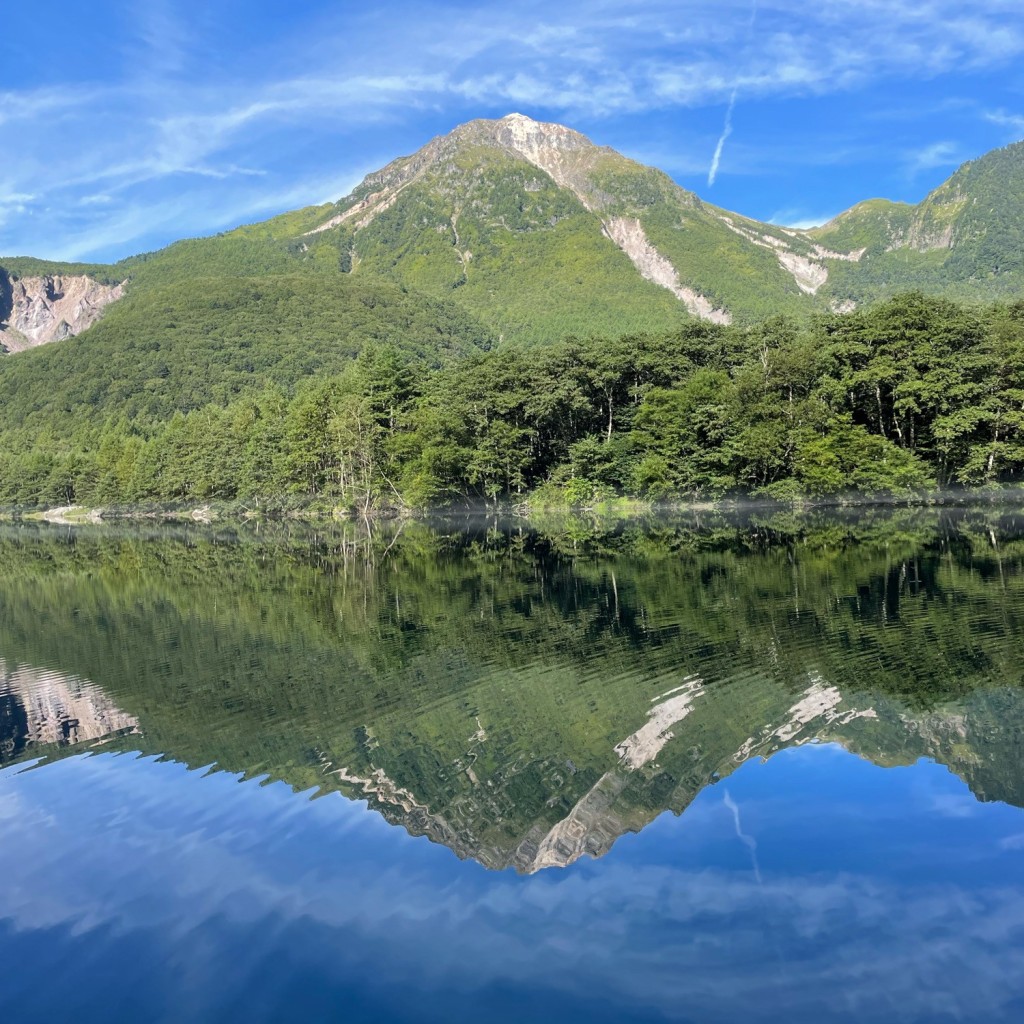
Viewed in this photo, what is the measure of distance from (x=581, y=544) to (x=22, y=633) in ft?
74.2

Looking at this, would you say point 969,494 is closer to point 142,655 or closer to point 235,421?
point 142,655

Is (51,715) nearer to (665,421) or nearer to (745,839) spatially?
(745,839)

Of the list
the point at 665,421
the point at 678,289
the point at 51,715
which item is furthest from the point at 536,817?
the point at 678,289

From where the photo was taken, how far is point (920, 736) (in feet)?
33.3

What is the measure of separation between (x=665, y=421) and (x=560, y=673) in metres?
48.4

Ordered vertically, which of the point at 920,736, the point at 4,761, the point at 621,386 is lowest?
the point at 920,736

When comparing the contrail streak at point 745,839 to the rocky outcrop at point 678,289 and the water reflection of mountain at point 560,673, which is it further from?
the rocky outcrop at point 678,289

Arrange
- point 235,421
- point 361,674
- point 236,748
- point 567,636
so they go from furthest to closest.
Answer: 1. point 235,421
2. point 567,636
3. point 361,674
4. point 236,748

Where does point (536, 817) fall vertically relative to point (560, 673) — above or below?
above

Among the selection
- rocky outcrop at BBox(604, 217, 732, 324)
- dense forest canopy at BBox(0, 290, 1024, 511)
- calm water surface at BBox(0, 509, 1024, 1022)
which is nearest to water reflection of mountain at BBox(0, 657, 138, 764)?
calm water surface at BBox(0, 509, 1024, 1022)

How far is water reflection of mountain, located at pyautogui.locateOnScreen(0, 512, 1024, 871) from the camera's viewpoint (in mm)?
9414

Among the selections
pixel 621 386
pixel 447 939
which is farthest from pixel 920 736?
pixel 621 386

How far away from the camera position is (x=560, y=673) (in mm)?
14242

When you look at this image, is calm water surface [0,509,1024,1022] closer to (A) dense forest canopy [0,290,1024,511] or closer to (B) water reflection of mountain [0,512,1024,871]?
(B) water reflection of mountain [0,512,1024,871]
